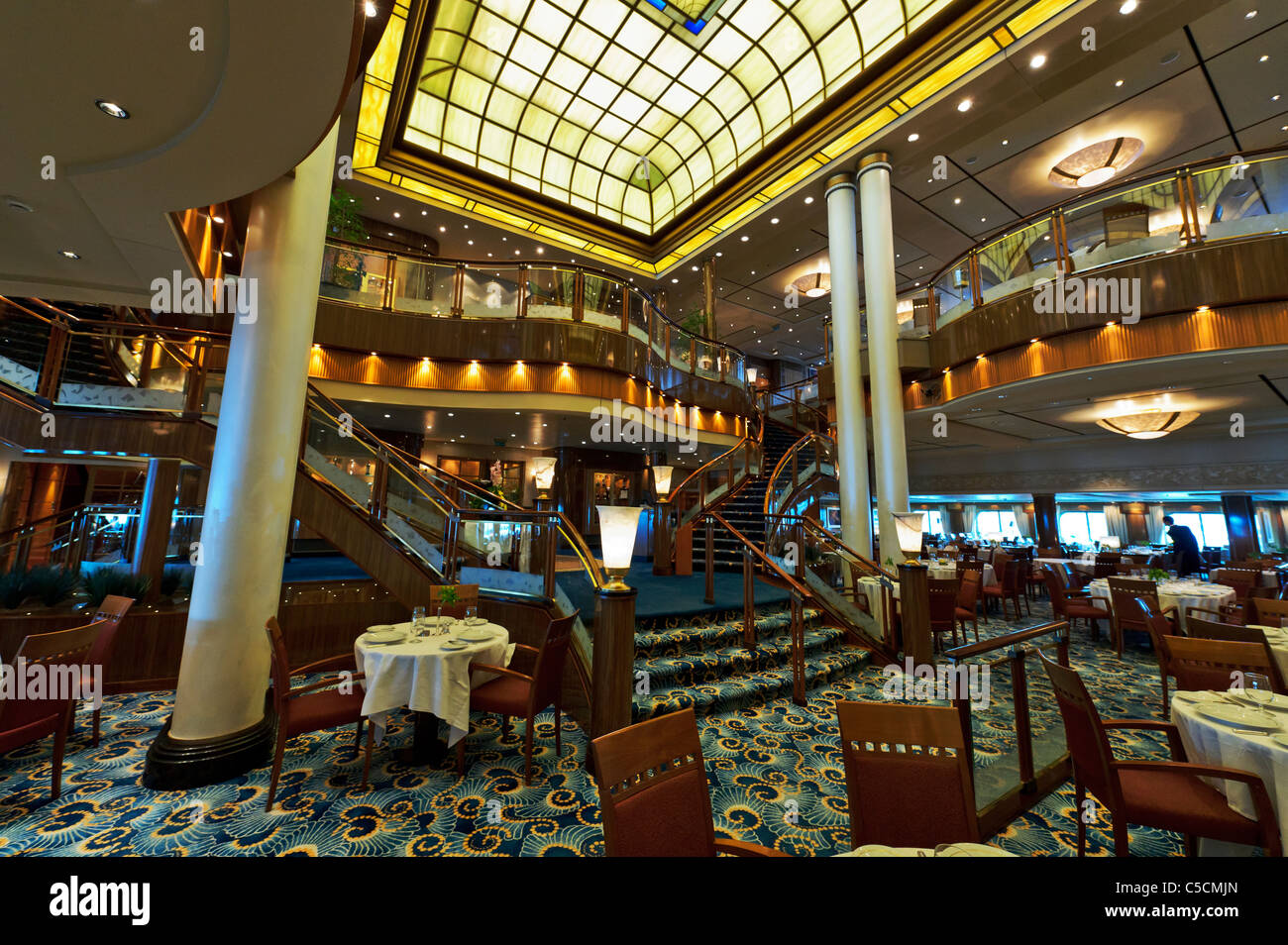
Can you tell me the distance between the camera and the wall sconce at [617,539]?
3420 millimetres

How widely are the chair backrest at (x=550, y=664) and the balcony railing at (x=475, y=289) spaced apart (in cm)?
712

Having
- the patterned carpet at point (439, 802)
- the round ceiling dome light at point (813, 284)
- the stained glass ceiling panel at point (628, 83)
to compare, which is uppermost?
the stained glass ceiling panel at point (628, 83)

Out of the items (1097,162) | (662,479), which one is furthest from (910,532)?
(1097,162)

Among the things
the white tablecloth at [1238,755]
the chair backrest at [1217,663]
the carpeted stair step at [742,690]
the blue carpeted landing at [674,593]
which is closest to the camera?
the white tablecloth at [1238,755]

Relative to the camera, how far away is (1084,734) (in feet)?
7.91

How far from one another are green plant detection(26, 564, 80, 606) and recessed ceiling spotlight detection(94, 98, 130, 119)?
4666 mm

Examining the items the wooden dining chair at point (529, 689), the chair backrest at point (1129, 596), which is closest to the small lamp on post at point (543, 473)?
the wooden dining chair at point (529, 689)

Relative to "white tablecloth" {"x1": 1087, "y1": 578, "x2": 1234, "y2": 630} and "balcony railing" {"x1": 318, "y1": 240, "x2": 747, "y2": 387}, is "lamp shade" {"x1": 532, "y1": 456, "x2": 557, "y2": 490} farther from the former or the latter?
"white tablecloth" {"x1": 1087, "y1": 578, "x2": 1234, "y2": 630}

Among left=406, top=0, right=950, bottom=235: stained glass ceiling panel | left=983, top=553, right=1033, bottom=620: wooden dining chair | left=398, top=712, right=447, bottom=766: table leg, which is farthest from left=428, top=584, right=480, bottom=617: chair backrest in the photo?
left=406, top=0, right=950, bottom=235: stained glass ceiling panel

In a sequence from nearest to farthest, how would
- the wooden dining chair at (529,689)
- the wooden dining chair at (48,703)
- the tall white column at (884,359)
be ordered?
1. the wooden dining chair at (48,703)
2. the wooden dining chair at (529,689)
3. the tall white column at (884,359)

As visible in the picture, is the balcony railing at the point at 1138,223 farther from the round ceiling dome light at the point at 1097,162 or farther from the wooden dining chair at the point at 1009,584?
the wooden dining chair at the point at 1009,584

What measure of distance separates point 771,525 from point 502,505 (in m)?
3.74

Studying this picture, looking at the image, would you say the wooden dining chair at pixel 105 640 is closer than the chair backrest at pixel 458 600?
Yes

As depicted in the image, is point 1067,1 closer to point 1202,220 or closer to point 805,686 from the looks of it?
point 1202,220
